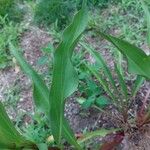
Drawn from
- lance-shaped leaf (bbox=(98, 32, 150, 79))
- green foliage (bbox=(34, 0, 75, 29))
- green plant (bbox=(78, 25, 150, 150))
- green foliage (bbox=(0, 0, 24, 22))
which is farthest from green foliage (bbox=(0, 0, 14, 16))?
lance-shaped leaf (bbox=(98, 32, 150, 79))

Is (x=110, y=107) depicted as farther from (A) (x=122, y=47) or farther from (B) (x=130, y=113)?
(A) (x=122, y=47)

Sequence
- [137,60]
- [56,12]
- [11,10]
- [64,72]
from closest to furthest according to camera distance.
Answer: [64,72]
[137,60]
[56,12]
[11,10]

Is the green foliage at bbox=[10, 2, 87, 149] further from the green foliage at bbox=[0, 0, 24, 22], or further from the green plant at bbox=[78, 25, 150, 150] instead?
the green foliage at bbox=[0, 0, 24, 22]

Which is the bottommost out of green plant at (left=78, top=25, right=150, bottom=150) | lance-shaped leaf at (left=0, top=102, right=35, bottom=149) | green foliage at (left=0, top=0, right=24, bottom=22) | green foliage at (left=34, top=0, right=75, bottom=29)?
green plant at (left=78, top=25, right=150, bottom=150)

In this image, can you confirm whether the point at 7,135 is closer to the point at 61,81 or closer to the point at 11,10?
the point at 61,81

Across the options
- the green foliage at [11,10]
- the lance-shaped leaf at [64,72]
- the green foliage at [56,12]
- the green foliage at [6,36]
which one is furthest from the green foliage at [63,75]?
the green foliage at [11,10]

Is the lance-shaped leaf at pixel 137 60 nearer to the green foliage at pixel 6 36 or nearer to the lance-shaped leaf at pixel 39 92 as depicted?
the lance-shaped leaf at pixel 39 92

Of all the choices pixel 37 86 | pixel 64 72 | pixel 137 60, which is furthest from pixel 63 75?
pixel 137 60

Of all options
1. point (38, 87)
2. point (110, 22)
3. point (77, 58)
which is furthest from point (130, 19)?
point (38, 87)
